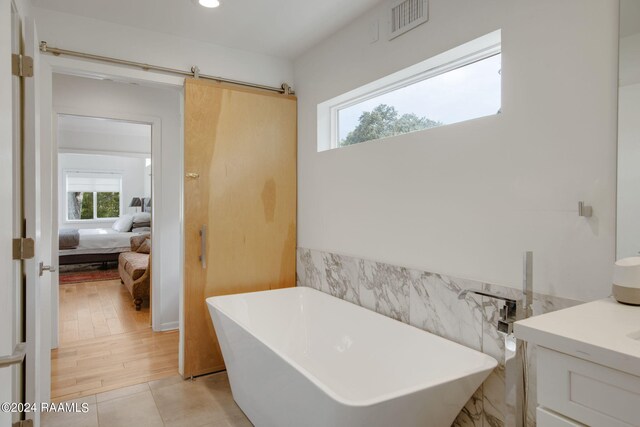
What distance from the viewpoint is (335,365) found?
7.89 feet

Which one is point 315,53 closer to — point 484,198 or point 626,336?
point 484,198

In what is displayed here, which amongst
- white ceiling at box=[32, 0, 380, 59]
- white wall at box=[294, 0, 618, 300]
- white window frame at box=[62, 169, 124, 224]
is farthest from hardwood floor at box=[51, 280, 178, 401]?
white window frame at box=[62, 169, 124, 224]

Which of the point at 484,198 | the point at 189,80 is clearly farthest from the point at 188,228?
the point at 484,198

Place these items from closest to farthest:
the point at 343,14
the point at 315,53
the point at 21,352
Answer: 1. the point at 21,352
2. the point at 343,14
3. the point at 315,53

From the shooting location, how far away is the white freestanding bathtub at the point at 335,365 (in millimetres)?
1445

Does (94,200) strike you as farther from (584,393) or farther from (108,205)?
(584,393)

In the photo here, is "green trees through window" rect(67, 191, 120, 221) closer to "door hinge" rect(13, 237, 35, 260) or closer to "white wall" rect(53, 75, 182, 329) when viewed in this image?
"white wall" rect(53, 75, 182, 329)

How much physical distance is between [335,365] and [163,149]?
2.74 m

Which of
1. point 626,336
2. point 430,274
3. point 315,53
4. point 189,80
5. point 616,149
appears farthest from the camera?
point 315,53

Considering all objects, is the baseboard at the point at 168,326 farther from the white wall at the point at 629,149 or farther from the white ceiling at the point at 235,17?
the white wall at the point at 629,149

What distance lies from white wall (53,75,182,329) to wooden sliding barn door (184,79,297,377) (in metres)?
0.99

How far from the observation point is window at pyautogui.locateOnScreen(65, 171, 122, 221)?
8680 millimetres

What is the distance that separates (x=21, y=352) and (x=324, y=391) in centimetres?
93

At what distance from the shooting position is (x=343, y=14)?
259 cm
